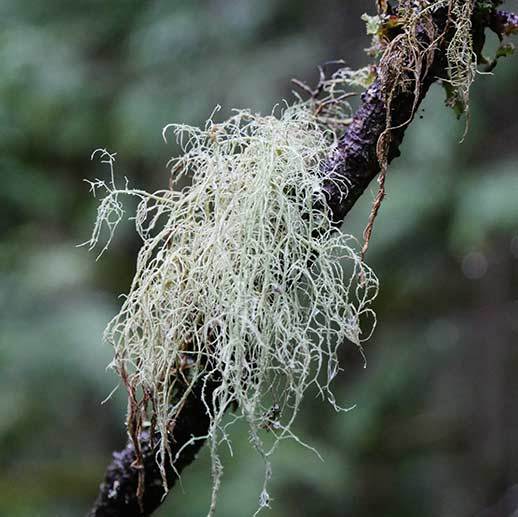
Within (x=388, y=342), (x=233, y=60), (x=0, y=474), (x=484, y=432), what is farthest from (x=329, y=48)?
(x=0, y=474)

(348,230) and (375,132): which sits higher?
(348,230)

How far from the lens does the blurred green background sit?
256cm

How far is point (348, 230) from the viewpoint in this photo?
268 cm

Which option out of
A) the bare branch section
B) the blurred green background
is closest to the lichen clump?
the bare branch section

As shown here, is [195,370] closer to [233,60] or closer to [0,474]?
[0,474]

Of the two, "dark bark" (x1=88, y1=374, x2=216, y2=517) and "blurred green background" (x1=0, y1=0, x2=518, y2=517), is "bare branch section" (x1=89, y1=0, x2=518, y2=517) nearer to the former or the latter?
"dark bark" (x1=88, y1=374, x2=216, y2=517)

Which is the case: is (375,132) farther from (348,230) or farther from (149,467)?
(348,230)

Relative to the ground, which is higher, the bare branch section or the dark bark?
the bare branch section

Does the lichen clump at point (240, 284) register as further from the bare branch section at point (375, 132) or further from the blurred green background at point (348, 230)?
the blurred green background at point (348, 230)

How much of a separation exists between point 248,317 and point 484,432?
316 cm

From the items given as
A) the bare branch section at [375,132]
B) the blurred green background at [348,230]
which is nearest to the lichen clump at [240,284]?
the bare branch section at [375,132]

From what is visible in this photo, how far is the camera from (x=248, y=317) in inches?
28.7

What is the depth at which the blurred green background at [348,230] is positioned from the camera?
2557 millimetres

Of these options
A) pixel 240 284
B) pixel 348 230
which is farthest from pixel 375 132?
pixel 348 230
